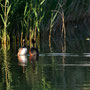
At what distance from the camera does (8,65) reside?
32.1 feet

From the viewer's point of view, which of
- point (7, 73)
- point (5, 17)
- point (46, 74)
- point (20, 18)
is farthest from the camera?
point (20, 18)

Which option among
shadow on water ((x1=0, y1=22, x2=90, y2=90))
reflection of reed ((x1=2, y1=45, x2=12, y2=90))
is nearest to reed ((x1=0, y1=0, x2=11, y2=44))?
reflection of reed ((x1=2, y1=45, x2=12, y2=90))

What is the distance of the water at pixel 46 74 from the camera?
22.1 feet

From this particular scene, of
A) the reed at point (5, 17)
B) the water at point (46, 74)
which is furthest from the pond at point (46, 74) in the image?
the reed at point (5, 17)

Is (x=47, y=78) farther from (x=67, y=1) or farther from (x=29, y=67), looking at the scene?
(x=67, y=1)

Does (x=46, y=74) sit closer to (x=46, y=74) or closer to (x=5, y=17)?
(x=46, y=74)

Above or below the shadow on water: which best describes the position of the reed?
above

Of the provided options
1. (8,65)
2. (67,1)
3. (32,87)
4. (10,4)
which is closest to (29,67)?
(8,65)

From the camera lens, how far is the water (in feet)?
22.1

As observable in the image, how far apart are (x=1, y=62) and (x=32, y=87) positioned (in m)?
4.05

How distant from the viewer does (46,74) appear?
26.5ft

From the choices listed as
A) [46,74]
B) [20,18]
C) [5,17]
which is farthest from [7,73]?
[20,18]

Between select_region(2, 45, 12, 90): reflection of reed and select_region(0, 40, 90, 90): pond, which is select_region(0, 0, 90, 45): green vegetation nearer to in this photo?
select_region(2, 45, 12, 90): reflection of reed

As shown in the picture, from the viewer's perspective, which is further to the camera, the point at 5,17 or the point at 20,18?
the point at 20,18
